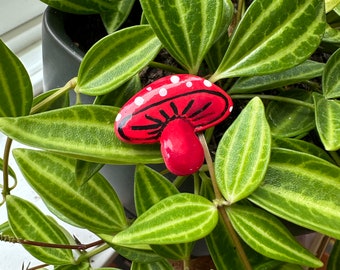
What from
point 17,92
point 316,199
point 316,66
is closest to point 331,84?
point 316,66

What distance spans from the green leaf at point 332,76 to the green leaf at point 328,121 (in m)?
0.01

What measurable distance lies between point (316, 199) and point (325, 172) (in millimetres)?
21

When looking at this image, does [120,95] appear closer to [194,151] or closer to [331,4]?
[194,151]

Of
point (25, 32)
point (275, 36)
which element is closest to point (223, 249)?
point (275, 36)

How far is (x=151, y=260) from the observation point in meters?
0.44

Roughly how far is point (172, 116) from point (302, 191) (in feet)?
0.33

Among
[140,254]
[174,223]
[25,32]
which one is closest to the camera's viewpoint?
[174,223]

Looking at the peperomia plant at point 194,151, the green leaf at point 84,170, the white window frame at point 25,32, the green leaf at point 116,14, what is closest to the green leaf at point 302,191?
the peperomia plant at point 194,151

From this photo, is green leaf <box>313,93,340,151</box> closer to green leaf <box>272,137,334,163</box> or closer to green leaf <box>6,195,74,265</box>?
green leaf <box>272,137,334,163</box>

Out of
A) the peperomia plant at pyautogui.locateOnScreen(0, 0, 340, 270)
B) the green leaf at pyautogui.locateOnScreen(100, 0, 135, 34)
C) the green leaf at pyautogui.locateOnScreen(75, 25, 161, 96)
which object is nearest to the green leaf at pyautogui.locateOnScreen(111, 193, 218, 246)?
the peperomia plant at pyautogui.locateOnScreen(0, 0, 340, 270)

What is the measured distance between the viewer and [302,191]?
14.0 inches

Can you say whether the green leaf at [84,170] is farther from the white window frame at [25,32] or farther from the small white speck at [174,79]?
the white window frame at [25,32]

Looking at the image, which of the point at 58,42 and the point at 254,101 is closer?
the point at 254,101

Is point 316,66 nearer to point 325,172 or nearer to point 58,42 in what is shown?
point 325,172
